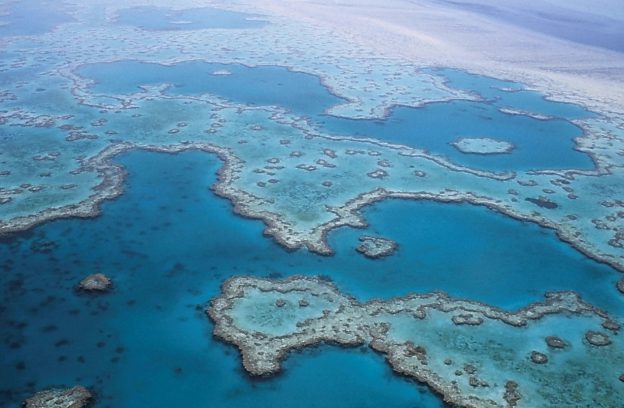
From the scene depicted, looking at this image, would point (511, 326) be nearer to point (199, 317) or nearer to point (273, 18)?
point (199, 317)

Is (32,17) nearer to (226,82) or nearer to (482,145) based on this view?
(226,82)

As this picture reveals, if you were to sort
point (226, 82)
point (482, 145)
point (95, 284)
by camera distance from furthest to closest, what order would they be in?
Result: point (226, 82), point (482, 145), point (95, 284)

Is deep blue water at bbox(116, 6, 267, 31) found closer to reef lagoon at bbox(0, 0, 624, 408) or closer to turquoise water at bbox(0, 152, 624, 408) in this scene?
reef lagoon at bbox(0, 0, 624, 408)

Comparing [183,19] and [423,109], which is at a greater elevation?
[183,19]

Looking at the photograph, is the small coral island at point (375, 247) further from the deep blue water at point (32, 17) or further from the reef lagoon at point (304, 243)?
the deep blue water at point (32, 17)

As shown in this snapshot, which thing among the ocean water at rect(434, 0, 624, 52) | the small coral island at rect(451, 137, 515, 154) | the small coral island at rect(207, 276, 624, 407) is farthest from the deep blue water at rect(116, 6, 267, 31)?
the small coral island at rect(207, 276, 624, 407)

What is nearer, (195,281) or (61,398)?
(61,398)

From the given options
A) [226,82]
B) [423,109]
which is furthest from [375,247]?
[226,82]
